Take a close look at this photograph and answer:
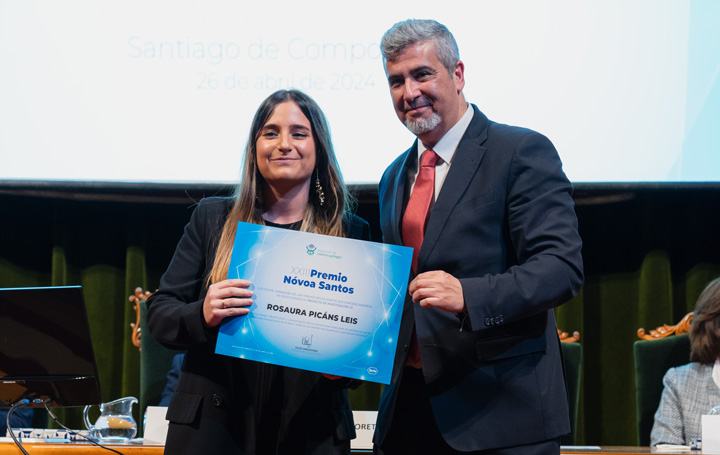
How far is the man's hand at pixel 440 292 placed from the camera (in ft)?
4.79

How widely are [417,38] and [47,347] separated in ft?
3.95

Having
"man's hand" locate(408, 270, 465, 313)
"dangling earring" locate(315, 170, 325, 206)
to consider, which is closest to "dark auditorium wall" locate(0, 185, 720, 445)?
"dangling earring" locate(315, 170, 325, 206)

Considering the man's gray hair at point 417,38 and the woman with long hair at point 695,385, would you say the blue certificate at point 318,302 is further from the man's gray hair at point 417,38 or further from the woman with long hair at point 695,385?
the woman with long hair at point 695,385

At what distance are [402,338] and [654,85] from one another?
8.05 ft

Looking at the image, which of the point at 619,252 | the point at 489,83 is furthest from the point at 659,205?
the point at 489,83

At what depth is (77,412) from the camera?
3.92m

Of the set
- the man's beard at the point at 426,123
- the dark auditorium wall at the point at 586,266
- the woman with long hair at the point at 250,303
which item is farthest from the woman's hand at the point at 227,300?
the dark auditorium wall at the point at 586,266

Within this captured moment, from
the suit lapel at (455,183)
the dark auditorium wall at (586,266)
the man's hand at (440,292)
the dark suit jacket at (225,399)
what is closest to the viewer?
the man's hand at (440,292)

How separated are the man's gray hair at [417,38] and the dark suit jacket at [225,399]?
0.75 meters

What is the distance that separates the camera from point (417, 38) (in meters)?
1.71

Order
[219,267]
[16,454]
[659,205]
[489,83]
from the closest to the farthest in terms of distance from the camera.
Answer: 1. [219,267]
2. [16,454]
3. [489,83]
4. [659,205]

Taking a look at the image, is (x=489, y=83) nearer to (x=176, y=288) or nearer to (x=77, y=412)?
(x=176, y=288)

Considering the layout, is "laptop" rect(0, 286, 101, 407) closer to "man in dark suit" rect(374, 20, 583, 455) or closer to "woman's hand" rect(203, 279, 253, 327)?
"woman's hand" rect(203, 279, 253, 327)

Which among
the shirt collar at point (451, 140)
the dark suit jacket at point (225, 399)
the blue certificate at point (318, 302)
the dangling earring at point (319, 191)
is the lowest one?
the dark suit jacket at point (225, 399)
